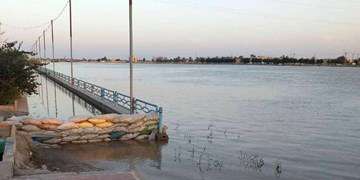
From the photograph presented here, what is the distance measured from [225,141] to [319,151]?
369 cm

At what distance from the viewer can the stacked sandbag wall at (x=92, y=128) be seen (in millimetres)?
17062

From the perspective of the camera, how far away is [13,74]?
1029 inches

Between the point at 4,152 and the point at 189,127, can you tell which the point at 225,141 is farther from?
the point at 4,152

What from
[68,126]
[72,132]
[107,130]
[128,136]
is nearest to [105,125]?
[107,130]

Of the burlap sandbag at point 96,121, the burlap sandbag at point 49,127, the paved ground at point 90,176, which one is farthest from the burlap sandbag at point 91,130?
the paved ground at point 90,176

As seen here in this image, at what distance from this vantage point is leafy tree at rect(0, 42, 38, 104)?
2505 centimetres

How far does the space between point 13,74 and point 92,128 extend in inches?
394

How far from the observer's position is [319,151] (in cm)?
1878

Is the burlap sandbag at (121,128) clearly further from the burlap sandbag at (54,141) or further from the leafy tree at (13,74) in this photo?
the leafy tree at (13,74)

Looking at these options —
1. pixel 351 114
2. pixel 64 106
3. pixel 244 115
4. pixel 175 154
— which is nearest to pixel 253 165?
pixel 175 154

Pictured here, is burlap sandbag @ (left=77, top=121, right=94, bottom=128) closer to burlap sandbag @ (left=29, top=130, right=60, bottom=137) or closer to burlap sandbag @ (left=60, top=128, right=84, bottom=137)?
burlap sandbag @ (left=60, top=128, right=84, bottom=137)

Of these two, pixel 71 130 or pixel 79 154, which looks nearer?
pixel 79 154

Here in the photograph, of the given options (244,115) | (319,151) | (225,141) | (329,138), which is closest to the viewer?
(319,151)

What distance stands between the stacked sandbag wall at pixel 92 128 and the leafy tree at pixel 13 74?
859 centimetres
